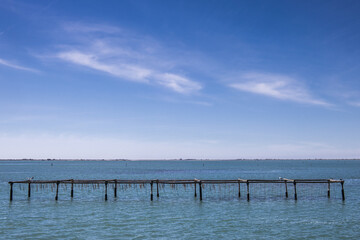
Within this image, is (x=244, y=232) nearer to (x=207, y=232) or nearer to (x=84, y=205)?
(x=207, y=232)

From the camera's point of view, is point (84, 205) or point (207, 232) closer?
point (207, 232)

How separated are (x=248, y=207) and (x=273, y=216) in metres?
5.37

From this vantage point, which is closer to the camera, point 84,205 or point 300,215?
point 300,215

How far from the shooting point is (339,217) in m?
30.5

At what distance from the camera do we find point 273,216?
3086cm

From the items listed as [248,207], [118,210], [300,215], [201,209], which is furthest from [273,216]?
[118,210]

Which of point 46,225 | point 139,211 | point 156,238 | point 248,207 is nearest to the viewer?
point 156,238

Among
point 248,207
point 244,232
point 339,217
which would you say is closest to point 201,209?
point 248,207

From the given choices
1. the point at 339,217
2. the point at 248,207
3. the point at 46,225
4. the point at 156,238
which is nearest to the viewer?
the point at 156,238

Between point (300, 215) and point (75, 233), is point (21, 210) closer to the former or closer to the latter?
point (75, 233)

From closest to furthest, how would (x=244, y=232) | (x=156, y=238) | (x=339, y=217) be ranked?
(x=156, y=238) < (x=244, y=232) < (x=339, y=217)

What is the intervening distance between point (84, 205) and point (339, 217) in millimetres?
27864

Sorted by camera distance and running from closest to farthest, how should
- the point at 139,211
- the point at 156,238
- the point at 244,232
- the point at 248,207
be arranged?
A: the point at 156,238
the point at 244,232
the point at 139,211
the point at 248,207

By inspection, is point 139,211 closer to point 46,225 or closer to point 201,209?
point 201,209
